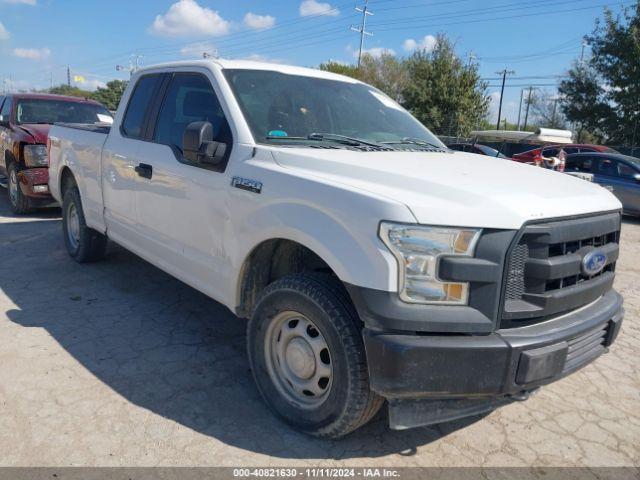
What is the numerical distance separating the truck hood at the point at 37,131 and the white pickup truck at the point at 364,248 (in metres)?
5.00

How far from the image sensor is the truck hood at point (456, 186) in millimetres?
2338

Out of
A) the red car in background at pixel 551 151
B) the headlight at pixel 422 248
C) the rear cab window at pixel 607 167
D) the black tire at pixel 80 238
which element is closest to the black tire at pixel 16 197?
the black tire at pixel 80 238

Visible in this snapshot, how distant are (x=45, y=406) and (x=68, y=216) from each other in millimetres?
3484

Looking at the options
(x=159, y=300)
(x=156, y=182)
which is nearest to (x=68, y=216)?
(x=159, y=300)

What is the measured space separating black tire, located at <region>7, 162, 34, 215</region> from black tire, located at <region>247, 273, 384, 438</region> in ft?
22.9

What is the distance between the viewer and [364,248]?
238 cm

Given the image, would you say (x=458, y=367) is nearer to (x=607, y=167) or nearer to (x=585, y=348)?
(x=585, y=348)

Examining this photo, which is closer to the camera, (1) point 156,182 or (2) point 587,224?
(2) point 587,224

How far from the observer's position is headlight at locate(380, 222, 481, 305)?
2.29m

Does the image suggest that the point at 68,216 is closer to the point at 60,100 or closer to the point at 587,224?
the point at 60,100

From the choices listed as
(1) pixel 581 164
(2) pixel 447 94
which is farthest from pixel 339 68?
(1) pixel 581 164

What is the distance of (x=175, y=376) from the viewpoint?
11.5ft

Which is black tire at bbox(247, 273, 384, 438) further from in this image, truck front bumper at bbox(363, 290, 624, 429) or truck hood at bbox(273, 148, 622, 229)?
truck hood at bbox(273, 148, 622, 229)

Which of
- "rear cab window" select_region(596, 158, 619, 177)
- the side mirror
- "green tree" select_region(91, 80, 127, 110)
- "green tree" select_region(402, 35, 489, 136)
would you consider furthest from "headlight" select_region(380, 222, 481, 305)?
"green tree" select_region(91, 80, 127, 110)
